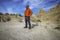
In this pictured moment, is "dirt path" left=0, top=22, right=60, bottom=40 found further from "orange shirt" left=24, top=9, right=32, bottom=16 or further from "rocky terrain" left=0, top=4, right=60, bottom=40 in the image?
"orange shirt" left=24, top=9, right=32, bottom=16

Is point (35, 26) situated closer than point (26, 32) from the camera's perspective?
No

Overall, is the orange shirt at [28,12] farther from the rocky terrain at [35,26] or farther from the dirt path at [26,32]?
the dirt path at [26,32]

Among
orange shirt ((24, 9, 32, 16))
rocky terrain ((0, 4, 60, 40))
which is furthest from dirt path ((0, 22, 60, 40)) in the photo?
orange shirt ((24, 9, 32, 16))

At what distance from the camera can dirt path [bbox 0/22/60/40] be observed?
254cm

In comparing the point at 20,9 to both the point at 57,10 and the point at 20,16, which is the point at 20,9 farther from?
the point at 57,10

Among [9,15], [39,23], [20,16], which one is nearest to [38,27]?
[39,23]

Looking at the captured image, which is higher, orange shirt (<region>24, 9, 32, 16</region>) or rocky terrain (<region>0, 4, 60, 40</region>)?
orange shirt (<region>24, 9, 32, 16</region>)

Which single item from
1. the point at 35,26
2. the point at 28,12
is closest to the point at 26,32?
the point at 35,26

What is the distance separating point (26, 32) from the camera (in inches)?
103

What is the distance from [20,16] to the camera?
8.92 feet

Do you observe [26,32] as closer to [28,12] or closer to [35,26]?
[35,26]

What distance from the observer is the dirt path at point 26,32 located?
2.54 meters

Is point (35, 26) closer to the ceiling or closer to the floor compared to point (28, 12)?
closer to the floor

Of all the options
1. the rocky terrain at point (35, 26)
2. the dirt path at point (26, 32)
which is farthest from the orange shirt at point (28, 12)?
the dirt path at point (26, 32)
